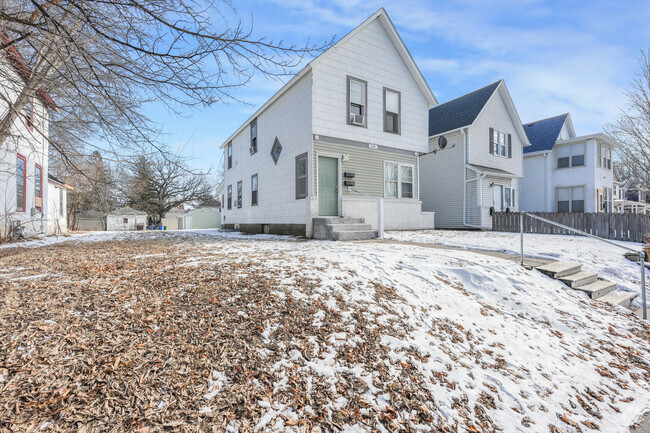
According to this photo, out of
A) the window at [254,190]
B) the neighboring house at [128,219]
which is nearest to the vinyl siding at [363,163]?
the window at [254,190]

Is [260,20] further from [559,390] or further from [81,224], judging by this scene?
[81,224]

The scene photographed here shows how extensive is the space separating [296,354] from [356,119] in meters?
9.57

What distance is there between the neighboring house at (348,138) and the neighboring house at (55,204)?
→ 920 centimetres

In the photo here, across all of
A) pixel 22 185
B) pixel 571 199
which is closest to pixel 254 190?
pixel 22 185

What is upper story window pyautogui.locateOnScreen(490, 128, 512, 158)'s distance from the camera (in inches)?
614

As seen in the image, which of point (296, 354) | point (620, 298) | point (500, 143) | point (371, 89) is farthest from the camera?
point (500, 143)

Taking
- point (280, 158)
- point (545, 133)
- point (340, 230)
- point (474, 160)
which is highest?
point (545, 133)

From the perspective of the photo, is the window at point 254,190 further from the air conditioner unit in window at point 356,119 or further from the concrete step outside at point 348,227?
the concrete step outside at point 348,227

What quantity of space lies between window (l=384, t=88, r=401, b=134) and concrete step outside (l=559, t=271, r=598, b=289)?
7707 millimetres

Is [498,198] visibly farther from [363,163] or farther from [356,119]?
[356,119]

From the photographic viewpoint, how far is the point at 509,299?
4.43 metres

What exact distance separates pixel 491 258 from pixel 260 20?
5977mm

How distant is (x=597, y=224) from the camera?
10.8 meters

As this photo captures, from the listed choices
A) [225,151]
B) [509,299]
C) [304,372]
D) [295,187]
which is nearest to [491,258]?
[509,299]
